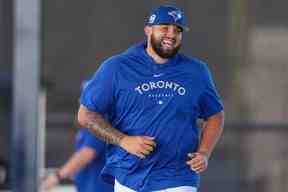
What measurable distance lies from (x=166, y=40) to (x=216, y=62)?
12.3 ft

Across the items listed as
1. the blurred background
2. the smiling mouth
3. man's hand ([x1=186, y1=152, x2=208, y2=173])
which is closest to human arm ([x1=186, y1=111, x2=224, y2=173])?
man's hand ([x1=186, y1=152, x2=208, y2=173])

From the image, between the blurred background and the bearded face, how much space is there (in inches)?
138

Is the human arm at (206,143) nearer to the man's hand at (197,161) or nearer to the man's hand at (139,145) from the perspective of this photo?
the man's hand at (197,161)

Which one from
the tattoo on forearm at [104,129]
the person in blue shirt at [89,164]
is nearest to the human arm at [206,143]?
the tattoo on forearm at [104,129]

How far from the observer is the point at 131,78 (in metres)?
5.14

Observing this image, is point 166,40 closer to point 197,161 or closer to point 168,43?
point 168,43

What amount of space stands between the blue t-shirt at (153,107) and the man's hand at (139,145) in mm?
71

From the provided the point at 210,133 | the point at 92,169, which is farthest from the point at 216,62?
the point at 210,133

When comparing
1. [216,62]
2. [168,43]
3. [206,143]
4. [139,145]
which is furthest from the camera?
[216,62]

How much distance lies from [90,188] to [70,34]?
2.72 m

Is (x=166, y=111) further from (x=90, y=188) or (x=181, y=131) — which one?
(x=90, y=188)

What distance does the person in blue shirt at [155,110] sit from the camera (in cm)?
509

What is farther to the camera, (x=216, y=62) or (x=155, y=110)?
(x=216, y=62)

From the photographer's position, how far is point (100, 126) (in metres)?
5.16
